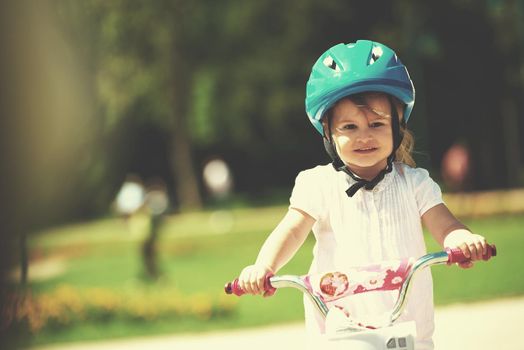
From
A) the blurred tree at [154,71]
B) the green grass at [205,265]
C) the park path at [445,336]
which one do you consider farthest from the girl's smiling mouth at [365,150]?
the blurred tree at [154,71]

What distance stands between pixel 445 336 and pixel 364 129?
3569 millimetres

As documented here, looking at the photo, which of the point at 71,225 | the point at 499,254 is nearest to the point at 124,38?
the point at 71,225

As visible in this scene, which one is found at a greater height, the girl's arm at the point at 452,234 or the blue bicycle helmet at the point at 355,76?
the blue bicycle helmet at the point at 355,76

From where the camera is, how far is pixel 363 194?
3.12m

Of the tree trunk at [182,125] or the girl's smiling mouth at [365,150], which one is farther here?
the tree trunk at [182,125]

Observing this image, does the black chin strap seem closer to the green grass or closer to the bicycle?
the bicycle

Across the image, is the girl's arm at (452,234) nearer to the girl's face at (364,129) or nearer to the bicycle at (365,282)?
the bicycle at (365,282)

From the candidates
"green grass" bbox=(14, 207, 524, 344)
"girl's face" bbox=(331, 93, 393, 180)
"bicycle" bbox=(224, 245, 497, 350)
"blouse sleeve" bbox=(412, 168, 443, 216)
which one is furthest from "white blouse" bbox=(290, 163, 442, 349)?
"green grass" bbox=(14, 207, 524, 344)

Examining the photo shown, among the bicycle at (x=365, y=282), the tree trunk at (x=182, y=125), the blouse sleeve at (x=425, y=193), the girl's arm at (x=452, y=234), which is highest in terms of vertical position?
the tree trunk at (x=182, y=125)

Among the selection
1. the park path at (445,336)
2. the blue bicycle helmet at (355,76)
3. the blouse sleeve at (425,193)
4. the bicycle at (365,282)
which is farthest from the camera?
the park path at (445,336)

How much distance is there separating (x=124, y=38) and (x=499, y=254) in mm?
17221

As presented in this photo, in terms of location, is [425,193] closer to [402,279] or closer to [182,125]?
[402,279]

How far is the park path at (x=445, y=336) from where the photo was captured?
5938 mm

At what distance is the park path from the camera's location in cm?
594
